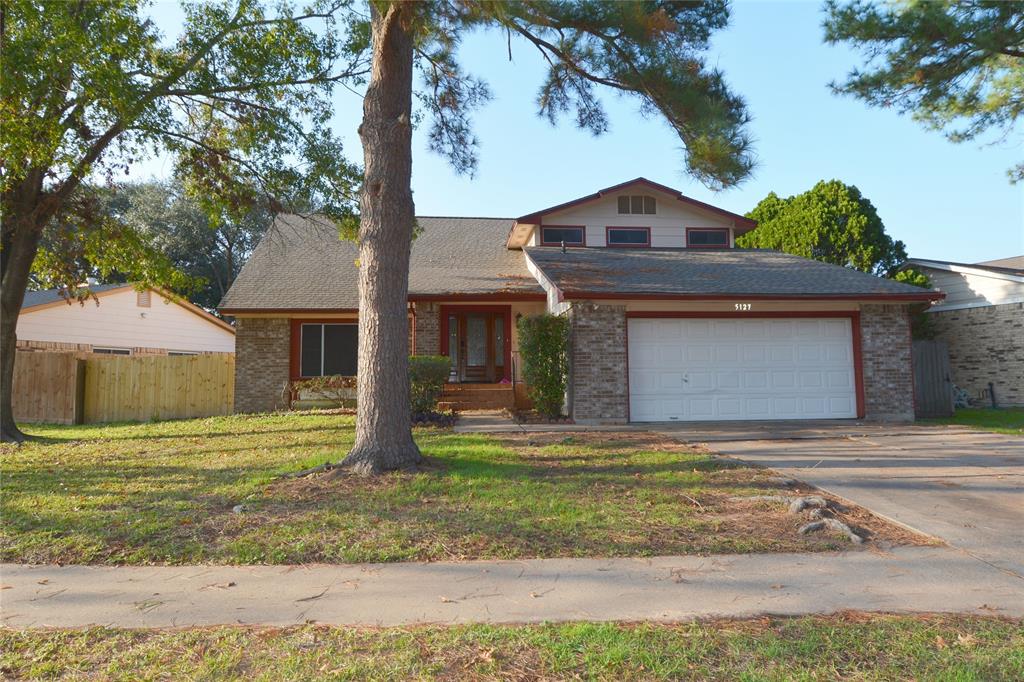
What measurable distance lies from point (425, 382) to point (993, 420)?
12111mm

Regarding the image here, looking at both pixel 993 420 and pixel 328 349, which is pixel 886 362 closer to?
pixel 993 420

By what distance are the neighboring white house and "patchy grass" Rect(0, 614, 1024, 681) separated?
16.8 meters

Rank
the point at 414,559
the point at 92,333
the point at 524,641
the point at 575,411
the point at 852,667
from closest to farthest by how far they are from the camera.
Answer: the point at 852,667 < the point at 524,641 < the point at 414,559 < the point at 575,411 < the point at 92,333

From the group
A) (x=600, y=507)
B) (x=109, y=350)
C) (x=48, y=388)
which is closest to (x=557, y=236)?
(x=600, y=507)

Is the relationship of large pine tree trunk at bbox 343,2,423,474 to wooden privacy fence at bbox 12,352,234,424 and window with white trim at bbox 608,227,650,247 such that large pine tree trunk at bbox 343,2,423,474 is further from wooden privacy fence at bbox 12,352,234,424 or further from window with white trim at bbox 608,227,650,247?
wooden privacy fence at bbox 12,352,234,424

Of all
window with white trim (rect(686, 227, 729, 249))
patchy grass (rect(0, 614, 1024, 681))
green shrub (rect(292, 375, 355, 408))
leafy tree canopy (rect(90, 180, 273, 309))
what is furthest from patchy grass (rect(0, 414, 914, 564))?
leafy tree canopy (rect(90, 180, 273, 309))

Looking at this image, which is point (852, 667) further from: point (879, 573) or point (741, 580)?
point (879, 573)

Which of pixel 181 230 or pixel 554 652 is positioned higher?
pixel 181 230

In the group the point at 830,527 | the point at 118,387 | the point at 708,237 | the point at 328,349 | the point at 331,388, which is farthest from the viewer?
the point at 708,237

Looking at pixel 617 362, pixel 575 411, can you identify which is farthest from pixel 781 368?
pixel 575 411

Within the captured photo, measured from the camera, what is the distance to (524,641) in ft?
10.6

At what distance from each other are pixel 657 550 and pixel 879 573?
1.46m

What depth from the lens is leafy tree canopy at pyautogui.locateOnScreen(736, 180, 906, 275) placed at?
2066 centimetres

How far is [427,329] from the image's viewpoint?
16.4 metres
